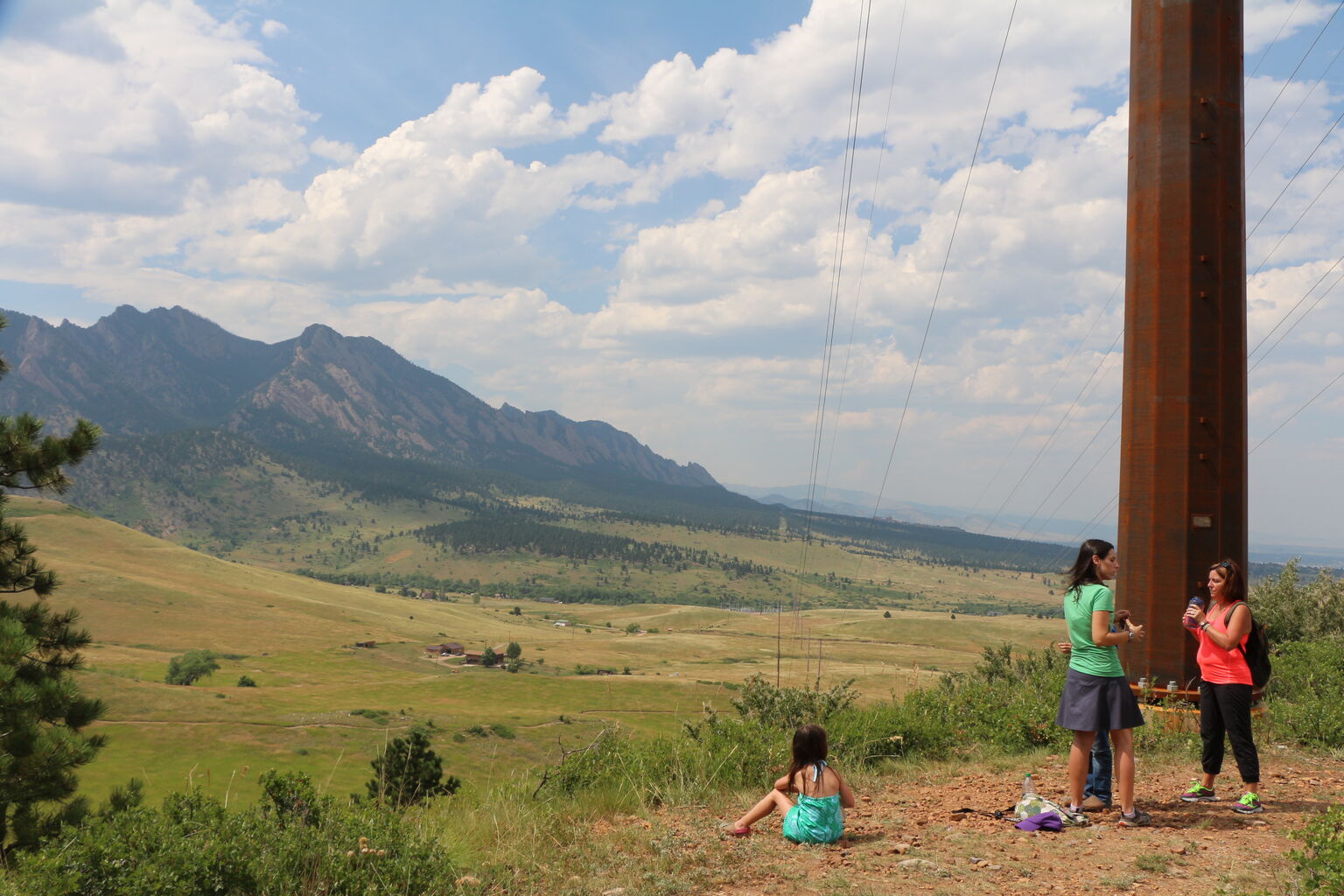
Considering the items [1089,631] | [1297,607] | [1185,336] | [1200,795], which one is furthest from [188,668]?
[1089,631]

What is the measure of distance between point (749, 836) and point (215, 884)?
3748 millimetres

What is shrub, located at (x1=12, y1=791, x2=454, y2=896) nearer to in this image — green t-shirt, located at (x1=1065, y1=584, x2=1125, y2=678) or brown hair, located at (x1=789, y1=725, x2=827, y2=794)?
brown hair, located at (x1=789, y1=725, x2=827, y2=794)

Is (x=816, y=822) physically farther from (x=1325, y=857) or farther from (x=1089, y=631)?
(x=1325, y=857)

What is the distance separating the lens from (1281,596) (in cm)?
1973

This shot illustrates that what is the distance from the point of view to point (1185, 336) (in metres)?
11.3

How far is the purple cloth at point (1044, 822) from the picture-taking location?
6.77 metres

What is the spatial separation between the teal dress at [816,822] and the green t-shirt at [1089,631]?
226cm

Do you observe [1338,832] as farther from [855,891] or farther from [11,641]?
[11,641]

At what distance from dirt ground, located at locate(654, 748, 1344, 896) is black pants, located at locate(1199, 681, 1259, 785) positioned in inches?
14.1

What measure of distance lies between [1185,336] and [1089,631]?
6.19 m

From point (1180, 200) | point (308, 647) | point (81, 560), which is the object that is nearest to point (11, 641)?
point (1180, 200)

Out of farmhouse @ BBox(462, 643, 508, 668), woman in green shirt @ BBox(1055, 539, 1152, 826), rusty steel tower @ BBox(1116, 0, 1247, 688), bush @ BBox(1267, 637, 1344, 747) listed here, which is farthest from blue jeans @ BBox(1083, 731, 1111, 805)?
farmhouse @ BBox(462, 643, 508, 668)

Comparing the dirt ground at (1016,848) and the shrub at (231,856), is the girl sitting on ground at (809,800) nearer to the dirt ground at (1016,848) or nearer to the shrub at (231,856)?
the dirt ground at (1016,848)

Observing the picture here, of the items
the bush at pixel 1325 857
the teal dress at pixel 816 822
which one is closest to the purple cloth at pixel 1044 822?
the teal dress at pixel 816 822
